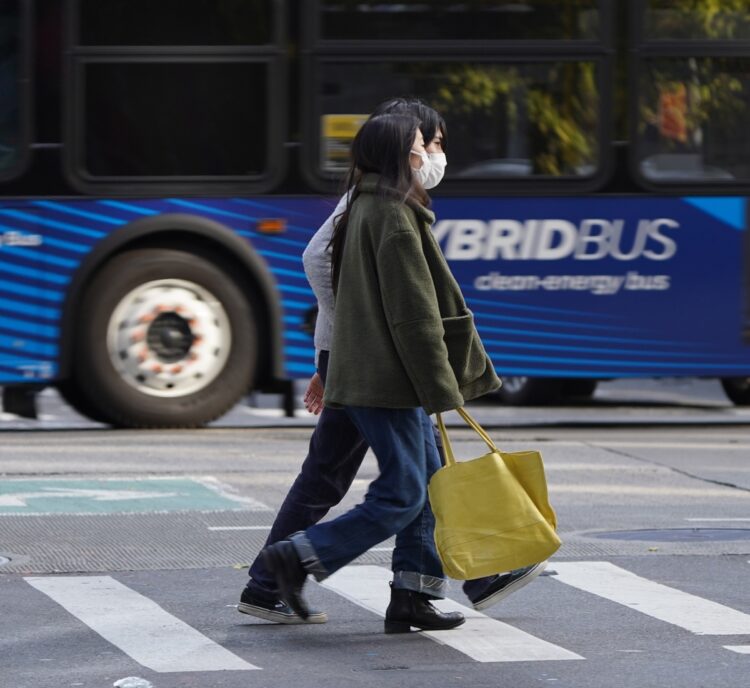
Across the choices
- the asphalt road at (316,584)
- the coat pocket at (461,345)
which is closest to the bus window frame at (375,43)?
the asphalt road at (316,584)

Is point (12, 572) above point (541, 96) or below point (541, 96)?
below

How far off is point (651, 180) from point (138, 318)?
347 cm

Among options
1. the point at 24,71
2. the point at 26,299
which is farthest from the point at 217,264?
the point at 24,71

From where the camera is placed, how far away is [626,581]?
23.8 feet

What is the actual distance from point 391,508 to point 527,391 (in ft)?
31.8

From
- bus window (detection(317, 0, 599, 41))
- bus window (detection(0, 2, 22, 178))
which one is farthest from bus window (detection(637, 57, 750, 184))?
bus window (detection(0, 2, 22, 178))

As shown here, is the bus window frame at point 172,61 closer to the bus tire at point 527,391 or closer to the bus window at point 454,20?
the bus window at point 454,20

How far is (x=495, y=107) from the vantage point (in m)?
13.1

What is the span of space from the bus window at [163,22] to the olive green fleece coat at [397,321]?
23.1 ft

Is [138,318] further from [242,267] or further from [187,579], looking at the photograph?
[187,579]

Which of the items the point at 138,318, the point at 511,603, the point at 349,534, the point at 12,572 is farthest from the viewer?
the point at 138,318

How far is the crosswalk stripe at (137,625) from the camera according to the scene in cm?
577

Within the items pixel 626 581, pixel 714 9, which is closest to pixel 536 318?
pixel 714 9

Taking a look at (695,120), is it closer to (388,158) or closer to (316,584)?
(316,584)
